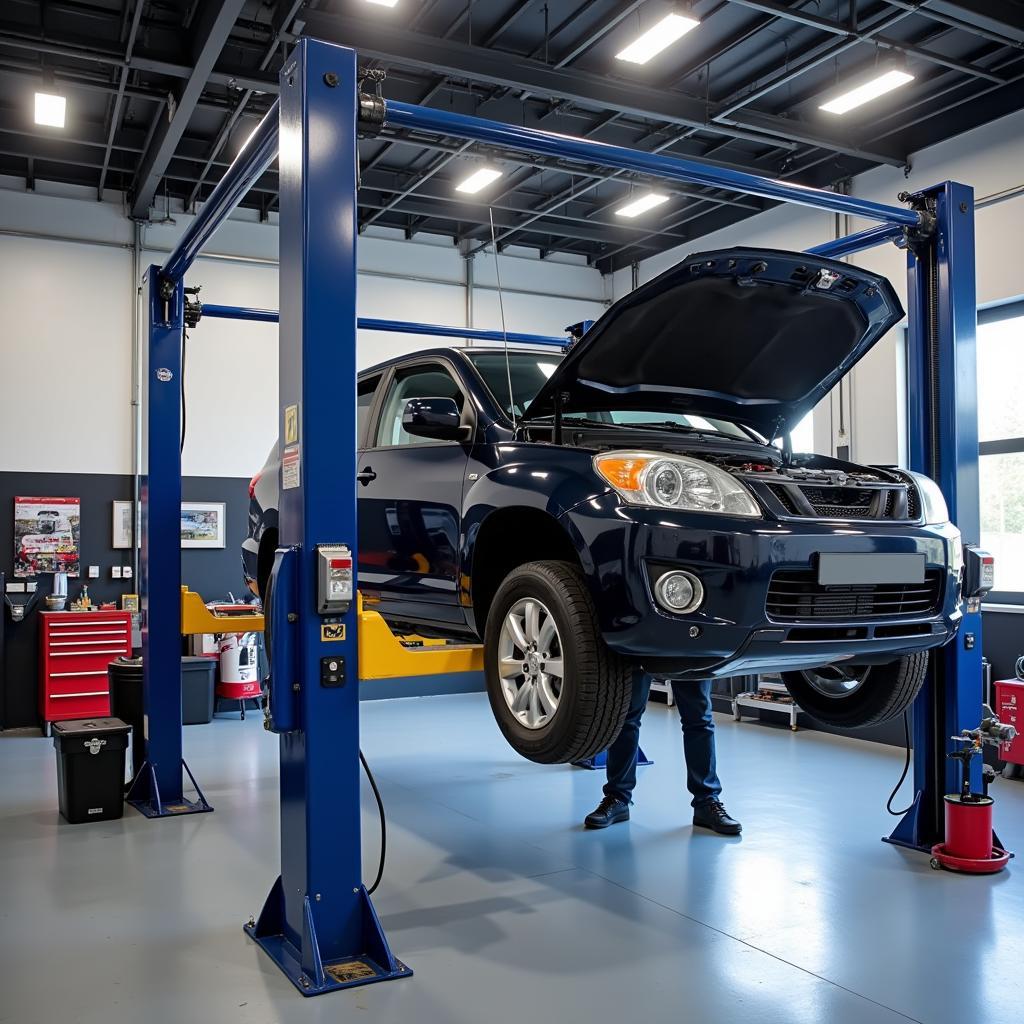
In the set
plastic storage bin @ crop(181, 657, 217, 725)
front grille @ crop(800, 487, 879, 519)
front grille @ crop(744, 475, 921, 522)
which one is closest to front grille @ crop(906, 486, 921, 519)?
front grille @ crop(744, 475, 921, 522)

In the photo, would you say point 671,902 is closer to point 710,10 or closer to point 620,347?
point 620,347

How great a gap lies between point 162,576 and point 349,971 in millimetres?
2804

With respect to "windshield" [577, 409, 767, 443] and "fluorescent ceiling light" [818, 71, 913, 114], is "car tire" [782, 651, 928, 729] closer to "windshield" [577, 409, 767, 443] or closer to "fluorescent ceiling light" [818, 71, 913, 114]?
"windshield" [577, 409, 767, 443]

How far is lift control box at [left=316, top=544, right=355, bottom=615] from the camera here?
299cm

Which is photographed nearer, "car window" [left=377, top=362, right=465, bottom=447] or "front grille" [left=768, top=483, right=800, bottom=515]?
"front grille" [left=768, top=483, right=800, bottom=515]

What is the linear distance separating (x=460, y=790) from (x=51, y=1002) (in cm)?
301

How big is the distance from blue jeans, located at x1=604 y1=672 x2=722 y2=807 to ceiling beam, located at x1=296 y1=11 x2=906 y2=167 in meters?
4.01

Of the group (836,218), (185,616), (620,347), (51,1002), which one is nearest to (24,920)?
(51,1002)

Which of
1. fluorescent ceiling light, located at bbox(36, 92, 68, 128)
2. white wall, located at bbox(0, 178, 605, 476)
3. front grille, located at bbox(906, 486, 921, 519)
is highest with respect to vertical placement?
fluorescent ceiling light, located at bbox(36, 92, 68, 128)

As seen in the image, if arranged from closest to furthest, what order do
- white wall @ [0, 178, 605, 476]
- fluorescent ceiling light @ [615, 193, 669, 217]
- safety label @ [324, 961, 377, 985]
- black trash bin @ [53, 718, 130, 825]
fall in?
safety label @ [324, 961, 377, 985]
black trash bin @ [53, 718, 130, 825]
white wall @ [0, 178, 605, 476]
fluorescent ceiling light @ [615, 193, 669, 217]

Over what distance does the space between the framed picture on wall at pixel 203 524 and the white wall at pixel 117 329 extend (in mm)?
320

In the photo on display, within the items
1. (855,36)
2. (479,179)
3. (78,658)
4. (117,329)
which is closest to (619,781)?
(855,36)

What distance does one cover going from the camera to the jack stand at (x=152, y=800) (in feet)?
16.9

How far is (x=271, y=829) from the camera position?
488 centimetres
